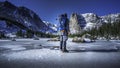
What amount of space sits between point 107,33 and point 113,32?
5830mm

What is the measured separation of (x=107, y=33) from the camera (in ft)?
398

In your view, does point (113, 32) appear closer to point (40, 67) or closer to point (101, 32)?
point (101, 32)

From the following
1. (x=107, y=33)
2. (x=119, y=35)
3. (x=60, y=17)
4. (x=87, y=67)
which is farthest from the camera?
(x=107, y=33)

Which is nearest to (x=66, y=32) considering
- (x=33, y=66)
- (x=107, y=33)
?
(x=33, y=66)

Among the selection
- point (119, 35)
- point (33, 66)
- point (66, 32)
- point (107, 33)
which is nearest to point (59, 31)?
point (66, 32)

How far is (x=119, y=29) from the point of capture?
11294 centimetres

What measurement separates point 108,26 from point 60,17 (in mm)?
116819

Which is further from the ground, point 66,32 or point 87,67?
point 66,32

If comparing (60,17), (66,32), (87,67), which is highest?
(60,17)

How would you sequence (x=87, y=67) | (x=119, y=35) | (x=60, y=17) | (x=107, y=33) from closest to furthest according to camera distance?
(x=87, y=67)
(x=60, y=17)
(x=119, y=35)
(x=107, y=33)

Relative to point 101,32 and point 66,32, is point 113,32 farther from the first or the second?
point 66,32

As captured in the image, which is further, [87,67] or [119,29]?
[119,29]

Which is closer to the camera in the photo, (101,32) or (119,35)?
(119,35)

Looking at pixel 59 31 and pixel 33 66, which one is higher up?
pixel 59 31
